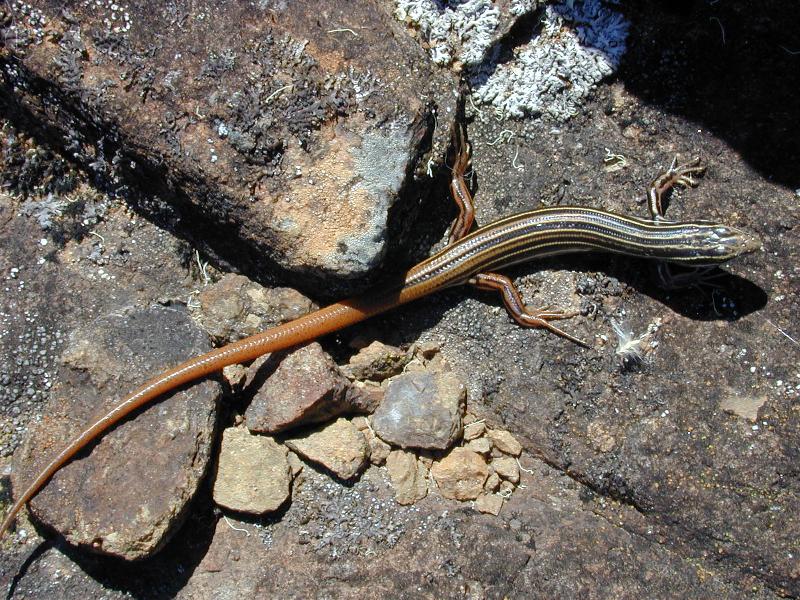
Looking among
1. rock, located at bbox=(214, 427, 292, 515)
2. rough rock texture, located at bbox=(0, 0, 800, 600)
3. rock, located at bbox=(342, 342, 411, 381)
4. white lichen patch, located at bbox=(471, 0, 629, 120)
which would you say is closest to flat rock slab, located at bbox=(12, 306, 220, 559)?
rock, located at bbox=(214, 427, 292, 515)

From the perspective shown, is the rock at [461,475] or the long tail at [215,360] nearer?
the long tail at [215,360]

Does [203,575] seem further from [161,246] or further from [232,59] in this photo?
[232,59]

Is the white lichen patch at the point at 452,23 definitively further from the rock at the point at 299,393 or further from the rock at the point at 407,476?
the rock at the point at 407,476

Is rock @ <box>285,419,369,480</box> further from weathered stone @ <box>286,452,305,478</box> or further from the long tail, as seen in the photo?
the long tail

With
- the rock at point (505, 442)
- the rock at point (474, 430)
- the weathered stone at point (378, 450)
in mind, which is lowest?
the rock at point (505, 442)

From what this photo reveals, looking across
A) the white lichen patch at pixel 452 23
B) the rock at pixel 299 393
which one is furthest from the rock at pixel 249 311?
the white lichen patch at pixel 452 23

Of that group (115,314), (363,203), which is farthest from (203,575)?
(363,203)
